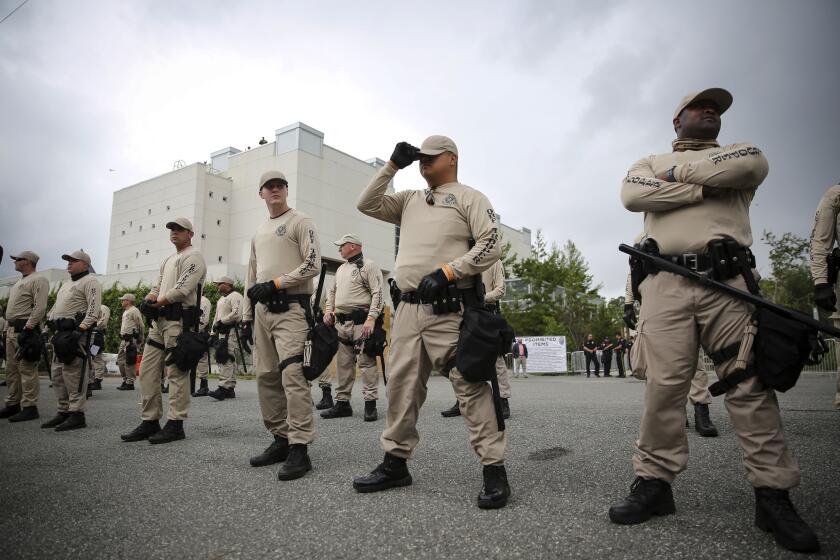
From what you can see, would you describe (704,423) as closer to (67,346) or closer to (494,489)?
(494,489)

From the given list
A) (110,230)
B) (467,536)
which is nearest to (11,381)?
(467,536)

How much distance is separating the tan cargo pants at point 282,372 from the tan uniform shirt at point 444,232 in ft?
3.74

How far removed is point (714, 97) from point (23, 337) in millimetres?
7994

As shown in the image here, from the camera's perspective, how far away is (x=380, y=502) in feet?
8.87

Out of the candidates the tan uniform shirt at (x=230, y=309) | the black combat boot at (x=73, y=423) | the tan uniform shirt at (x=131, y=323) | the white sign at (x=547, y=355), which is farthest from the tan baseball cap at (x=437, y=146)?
the white sign at (x=547, y=355)

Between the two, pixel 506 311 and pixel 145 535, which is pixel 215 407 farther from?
pixel 506 311

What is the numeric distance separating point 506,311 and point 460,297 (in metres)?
28.8

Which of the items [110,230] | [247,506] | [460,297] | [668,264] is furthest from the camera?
[110,230]

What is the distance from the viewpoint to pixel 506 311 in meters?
31.2

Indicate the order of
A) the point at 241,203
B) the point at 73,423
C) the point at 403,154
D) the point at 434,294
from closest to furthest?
the point at 434,294 < the point at 403,154 < the point at 73,423 < the point at 241,203

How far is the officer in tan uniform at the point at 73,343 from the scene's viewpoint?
5715mm

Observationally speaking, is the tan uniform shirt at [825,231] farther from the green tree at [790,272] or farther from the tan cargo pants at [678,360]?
the green tree at [790,272]

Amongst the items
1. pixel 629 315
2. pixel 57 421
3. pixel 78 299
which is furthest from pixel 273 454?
pixel 78 299

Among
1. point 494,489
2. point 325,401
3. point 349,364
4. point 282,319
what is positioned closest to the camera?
point 494,489
